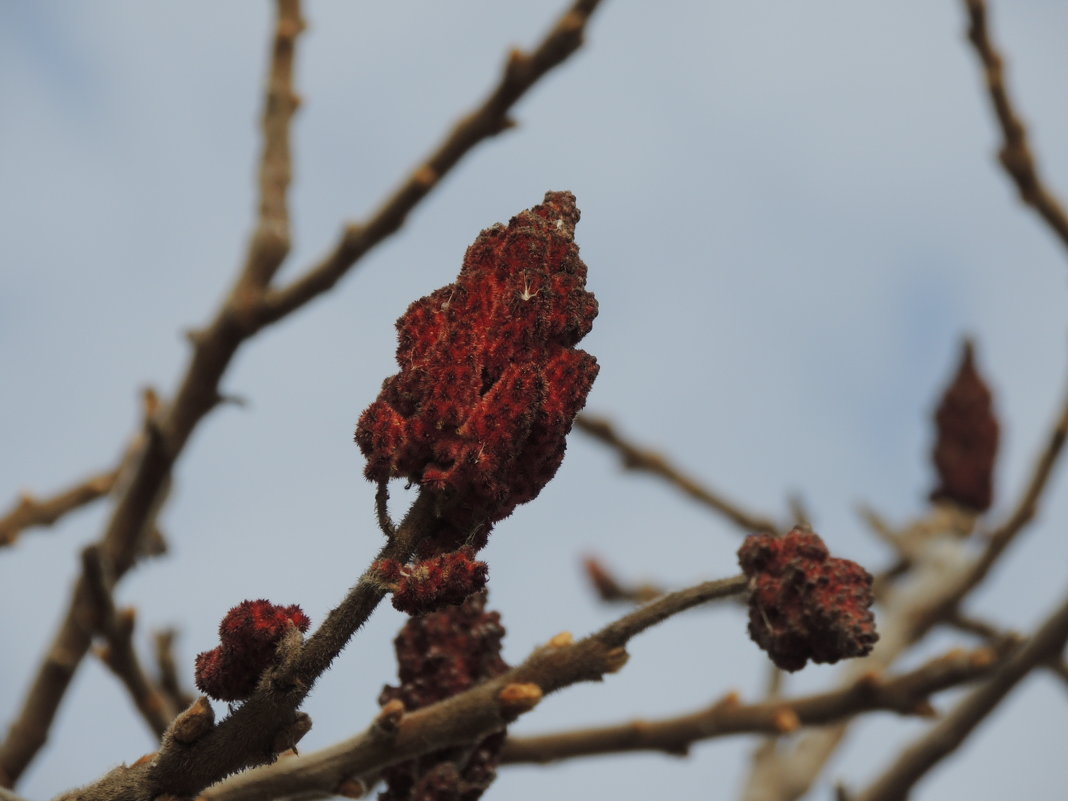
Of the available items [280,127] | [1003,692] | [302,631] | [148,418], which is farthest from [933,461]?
[302,631]

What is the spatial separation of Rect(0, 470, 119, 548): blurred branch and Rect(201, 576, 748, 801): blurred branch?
2.71 meters

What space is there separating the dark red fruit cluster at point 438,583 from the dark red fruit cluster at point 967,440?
653 centimetres

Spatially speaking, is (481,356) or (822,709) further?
(822,709)

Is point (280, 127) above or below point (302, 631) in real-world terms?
above

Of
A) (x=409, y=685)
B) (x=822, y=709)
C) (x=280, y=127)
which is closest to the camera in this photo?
(x=409, y=685)

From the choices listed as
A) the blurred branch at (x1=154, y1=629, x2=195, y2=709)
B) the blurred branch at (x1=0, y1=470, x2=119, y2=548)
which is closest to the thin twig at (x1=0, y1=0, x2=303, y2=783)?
the blurred branch at (x1=154, y1=629, x2=195, y2=709)

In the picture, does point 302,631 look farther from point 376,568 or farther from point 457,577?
point 457,577

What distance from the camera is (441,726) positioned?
2.44 meters

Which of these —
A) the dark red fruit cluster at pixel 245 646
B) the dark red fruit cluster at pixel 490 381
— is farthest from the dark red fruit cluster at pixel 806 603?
the dark red fruit cluster at pixel 245 646

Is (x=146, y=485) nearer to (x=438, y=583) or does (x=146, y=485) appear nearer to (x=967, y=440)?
(x=438, y=583)

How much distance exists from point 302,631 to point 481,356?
1.56 ft

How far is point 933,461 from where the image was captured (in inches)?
318

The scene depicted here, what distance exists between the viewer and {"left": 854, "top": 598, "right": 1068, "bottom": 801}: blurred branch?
161 inches

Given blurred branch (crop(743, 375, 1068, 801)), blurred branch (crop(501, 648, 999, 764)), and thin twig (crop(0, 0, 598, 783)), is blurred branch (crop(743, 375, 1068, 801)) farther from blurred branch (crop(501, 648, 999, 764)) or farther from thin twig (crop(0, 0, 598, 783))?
thin twig (crop(0, 0, 598, 783))
